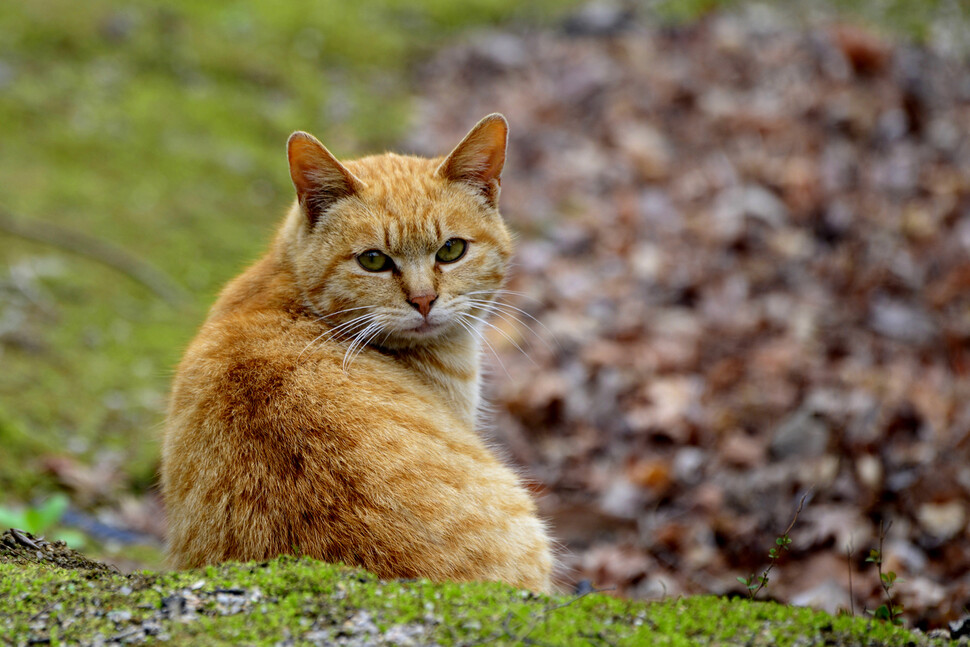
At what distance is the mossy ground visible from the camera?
2.23 m

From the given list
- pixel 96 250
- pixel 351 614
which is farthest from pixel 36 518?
pixel 96 250

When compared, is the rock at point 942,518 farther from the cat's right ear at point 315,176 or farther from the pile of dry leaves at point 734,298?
the cat's right ear at point 315,176

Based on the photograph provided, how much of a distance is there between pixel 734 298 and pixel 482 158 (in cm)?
354

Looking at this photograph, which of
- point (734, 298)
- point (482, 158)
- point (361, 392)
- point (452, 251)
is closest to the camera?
point (361, 392)

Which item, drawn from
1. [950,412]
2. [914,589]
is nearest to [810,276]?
[950,412]

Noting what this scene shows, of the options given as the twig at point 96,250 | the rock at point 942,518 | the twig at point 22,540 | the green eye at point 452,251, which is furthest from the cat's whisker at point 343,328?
the twig at point 96,250

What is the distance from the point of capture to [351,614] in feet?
7.52

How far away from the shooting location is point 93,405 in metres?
5.27

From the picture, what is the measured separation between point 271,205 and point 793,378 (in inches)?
179

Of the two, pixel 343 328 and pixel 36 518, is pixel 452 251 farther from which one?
pixel 36 518

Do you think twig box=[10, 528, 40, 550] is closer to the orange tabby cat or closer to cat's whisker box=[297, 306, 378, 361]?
the orange tabby cat

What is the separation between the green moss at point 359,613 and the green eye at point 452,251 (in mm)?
1376

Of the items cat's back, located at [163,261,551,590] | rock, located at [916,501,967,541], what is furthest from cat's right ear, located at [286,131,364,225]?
rock, located at [916,501,967,541]

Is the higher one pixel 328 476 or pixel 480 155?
pixel 480 155
